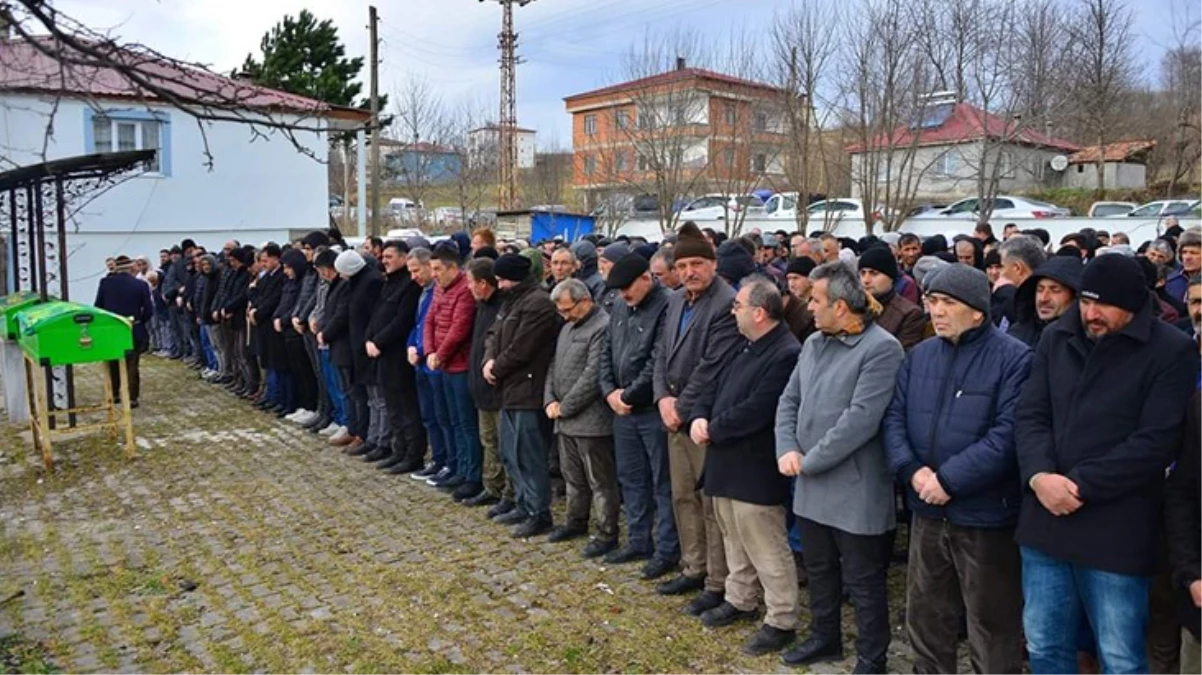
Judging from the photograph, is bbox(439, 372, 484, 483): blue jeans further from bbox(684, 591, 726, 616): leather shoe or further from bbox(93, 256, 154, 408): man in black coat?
bbox(93, 256, 154, 408): man in black coat

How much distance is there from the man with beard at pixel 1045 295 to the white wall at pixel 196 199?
1883cm

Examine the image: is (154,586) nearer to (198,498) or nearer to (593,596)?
(198,498)

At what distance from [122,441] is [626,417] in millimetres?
6522

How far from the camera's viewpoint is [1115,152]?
34.3 metres

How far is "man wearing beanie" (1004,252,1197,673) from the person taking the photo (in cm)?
341

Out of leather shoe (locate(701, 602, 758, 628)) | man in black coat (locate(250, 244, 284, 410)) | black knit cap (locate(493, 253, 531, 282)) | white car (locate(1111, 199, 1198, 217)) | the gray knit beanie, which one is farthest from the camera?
white car (locate(1111, 199, 1198, 217))

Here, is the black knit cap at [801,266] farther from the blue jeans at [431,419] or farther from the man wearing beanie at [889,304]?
the blue jeans at [431,419]

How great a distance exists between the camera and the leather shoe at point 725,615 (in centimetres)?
514

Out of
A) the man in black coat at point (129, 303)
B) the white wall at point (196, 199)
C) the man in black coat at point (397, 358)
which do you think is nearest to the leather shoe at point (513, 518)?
the man in black coat at point (397, 358)

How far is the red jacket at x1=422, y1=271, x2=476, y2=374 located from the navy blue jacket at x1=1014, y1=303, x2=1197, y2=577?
4.74m

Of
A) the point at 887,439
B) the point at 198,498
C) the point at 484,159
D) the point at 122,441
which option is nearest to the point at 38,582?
the point at 198,498

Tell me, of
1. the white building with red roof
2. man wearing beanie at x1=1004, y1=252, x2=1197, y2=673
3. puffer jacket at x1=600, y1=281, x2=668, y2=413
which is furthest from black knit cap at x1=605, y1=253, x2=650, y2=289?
the white building with red roof

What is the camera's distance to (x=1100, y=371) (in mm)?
3525

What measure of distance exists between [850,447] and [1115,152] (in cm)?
3539
